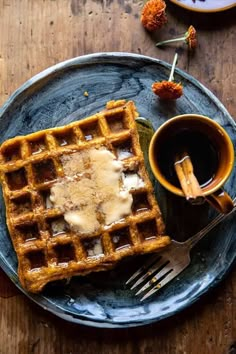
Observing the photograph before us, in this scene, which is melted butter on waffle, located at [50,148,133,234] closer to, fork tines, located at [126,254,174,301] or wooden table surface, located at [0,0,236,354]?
fork tines, located at [126,254,174,301]

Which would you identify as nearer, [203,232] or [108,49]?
[203,232]

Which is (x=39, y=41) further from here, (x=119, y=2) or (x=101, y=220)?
(x=101, y=220)

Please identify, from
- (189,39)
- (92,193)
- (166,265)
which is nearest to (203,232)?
(166,265)

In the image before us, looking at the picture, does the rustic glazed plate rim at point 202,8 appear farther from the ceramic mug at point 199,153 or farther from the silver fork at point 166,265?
the silver fork at point 166,265

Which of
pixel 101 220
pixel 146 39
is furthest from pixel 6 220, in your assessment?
pixel 146 39

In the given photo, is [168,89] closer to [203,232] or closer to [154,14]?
[154,14]

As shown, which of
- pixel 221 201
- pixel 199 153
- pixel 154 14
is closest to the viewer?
pixel 221 201

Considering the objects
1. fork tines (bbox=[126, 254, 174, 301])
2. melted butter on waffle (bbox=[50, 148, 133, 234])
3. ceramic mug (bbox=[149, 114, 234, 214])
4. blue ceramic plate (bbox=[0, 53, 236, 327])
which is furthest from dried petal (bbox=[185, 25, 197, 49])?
fork tines (bbox=[126, 254, 174, 301])
